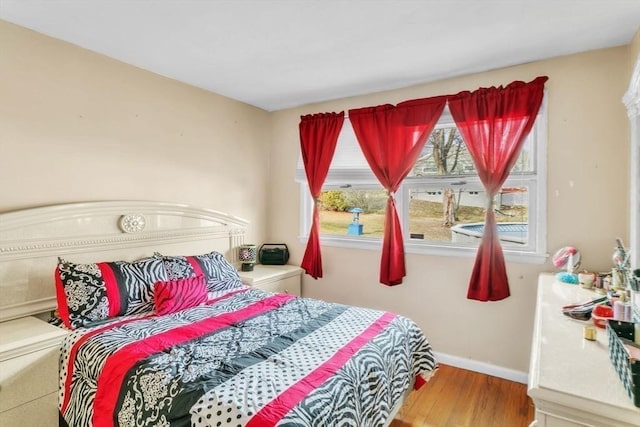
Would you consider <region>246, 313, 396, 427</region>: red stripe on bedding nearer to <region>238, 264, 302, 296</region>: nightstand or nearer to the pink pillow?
the pink pillow

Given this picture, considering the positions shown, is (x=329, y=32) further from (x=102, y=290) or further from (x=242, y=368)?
(x=102, y=290)

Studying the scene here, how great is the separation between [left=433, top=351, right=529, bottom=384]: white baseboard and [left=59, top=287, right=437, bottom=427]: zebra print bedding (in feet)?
3.24

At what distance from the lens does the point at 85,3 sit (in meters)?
1.87

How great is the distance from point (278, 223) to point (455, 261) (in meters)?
1.96

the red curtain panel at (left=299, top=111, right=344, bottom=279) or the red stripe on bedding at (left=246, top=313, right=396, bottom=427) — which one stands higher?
the red curtain panel at (left=299, top=111, right=344, bottom=279)

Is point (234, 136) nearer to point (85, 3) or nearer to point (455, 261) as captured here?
point (85, 3)

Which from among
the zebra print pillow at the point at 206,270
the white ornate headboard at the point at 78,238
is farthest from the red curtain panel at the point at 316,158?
the white ornate headboard at the point at 78,238

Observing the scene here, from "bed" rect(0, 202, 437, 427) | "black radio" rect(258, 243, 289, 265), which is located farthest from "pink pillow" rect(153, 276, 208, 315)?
"black radio" rect(258, 243, 289, 265)

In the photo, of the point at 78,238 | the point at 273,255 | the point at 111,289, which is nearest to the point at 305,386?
the point at 111,289

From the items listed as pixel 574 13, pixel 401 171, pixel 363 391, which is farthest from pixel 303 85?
pixel 363 391

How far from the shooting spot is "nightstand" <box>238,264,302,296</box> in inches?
126

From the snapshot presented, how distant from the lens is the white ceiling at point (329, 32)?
74.1 inches

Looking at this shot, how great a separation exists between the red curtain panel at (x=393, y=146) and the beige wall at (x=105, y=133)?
1.39 meters

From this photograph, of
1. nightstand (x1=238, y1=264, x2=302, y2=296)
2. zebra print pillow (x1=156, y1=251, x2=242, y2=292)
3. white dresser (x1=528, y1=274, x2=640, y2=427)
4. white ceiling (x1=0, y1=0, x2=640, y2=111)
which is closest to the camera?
white dresser (x1=528, y1=274, x2=640, y2=427)
